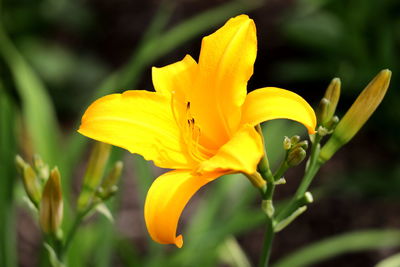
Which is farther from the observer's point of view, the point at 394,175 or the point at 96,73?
the point at 96,73

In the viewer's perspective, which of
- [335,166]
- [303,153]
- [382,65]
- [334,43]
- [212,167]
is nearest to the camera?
[212,167]

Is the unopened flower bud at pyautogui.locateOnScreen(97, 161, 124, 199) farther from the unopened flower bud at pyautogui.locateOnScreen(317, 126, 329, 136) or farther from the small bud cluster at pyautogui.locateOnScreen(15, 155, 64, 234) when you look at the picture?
the unopened flower bud at pyautogui.locateOnScreen(317, 126, 329, 136)

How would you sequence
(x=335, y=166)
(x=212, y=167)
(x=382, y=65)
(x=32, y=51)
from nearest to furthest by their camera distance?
(x=212, y=167) → (x=382, y=65) → (x=335, y=166) → (x=32, y=51)

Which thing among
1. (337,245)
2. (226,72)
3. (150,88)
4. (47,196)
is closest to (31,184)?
(47,196)

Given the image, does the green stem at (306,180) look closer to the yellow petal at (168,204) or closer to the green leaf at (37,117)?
the yellow petal at (168,204)

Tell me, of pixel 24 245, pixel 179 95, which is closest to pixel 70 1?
pixel 24 245

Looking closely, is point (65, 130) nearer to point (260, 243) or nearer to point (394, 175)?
point (260, 243)

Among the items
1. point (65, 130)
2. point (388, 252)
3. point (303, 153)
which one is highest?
point (303, 153)

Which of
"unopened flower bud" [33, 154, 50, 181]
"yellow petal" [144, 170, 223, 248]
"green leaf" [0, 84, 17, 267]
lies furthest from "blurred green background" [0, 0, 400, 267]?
"yellow petal" [144, 170, 223, 248]

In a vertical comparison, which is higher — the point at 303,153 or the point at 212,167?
the point at 212,167

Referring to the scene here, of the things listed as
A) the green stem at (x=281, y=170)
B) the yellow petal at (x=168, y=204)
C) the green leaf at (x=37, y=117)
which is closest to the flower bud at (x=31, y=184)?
the yellow petal at (x=168, y=204)
